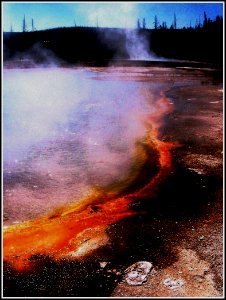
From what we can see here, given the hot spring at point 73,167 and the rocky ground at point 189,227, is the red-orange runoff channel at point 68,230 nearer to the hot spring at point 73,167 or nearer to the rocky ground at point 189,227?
the hot spring at point 73,167

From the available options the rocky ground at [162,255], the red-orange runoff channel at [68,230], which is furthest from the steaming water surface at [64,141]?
the rocky ground at [162,255]

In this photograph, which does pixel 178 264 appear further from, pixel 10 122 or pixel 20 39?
pixel 20 39

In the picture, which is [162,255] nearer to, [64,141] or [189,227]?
[189,227]

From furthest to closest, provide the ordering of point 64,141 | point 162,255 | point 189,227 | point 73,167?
point 64,141
point 73,167
point 189,227
point 162,255

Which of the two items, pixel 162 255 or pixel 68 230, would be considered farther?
pixel 68 230

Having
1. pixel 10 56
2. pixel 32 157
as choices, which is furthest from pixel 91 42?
pixel 32 157

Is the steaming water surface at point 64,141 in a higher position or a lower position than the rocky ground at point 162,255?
higher

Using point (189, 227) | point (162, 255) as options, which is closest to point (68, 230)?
point (162, 255)

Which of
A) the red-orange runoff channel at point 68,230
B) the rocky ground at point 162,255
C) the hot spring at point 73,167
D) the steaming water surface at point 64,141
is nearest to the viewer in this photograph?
the rocky ground at point 162,255
